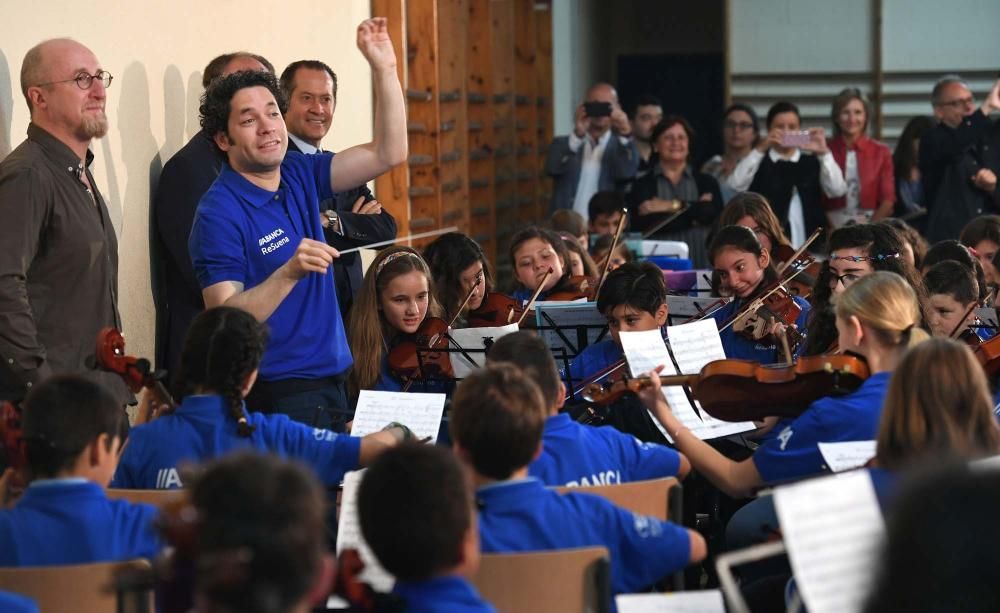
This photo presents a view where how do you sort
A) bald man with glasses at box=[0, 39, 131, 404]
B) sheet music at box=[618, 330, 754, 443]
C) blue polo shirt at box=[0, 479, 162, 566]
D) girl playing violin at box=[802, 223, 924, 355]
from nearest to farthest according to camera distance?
blue polo shirt at box=[0, 479, 162, 566], bald man with glasses at box=[0, 39, 131, 404], sheet music at box=[618, 330, 754, 443], girl playing violin at box=[802, 223, 924, 355]

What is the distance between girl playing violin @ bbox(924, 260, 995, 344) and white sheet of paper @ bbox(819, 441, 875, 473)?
53.3 inches

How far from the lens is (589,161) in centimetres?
775

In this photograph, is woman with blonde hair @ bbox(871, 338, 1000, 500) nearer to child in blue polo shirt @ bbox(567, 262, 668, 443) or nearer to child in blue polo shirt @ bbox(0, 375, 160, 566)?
child in blue polo shirt @ bbox(0, 375, 160, 566)

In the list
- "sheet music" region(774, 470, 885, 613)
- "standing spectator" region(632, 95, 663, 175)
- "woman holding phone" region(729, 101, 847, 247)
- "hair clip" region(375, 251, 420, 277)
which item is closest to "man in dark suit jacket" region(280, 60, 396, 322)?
"hair clip" region(375, 251, 420, 277)

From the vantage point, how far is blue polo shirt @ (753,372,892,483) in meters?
2.80

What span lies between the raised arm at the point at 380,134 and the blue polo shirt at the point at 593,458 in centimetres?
94

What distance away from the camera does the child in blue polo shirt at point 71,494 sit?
2.15 m

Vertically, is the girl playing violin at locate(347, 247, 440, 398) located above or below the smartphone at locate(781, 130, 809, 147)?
below

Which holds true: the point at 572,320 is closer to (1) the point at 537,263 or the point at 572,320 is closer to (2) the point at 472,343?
(2) the point at 472,343

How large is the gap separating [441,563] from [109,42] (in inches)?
100

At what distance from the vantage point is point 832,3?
32.0 feet

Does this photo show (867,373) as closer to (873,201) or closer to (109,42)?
(109,42)

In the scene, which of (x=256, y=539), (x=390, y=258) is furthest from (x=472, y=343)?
(x=256, y=539)

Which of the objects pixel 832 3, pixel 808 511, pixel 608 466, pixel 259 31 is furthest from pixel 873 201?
pixel 808 511
